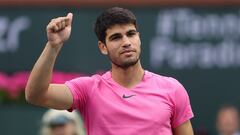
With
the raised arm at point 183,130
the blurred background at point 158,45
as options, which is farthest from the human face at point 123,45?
the blurred background at point 158,45

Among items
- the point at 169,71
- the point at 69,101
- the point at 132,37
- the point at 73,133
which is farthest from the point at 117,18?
the point at 169,71

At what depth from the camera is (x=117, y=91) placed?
4.98 metres

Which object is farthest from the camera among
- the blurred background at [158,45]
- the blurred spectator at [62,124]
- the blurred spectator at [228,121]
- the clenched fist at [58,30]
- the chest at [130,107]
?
the blurred background at [158,45]

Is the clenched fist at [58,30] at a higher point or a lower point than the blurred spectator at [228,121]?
higher

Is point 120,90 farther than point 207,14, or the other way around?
point 207,14

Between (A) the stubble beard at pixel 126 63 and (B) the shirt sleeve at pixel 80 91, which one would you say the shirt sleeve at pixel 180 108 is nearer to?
(A) the stubble beard at pixel 126 63

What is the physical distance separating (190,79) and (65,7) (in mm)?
1391

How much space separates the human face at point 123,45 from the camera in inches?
194

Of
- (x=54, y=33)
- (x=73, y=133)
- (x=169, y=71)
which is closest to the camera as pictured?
(x=54, y=33)

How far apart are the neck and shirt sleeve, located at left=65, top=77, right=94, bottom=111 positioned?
141 mm

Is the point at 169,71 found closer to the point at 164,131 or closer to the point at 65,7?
the point at 65,7

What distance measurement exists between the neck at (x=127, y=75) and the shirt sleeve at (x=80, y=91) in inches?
5.6

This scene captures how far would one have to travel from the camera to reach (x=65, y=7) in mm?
9312

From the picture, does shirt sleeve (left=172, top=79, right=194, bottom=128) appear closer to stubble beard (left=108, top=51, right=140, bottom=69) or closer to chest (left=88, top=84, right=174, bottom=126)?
chest (left=88, top=84, right=174, bottom=126)
